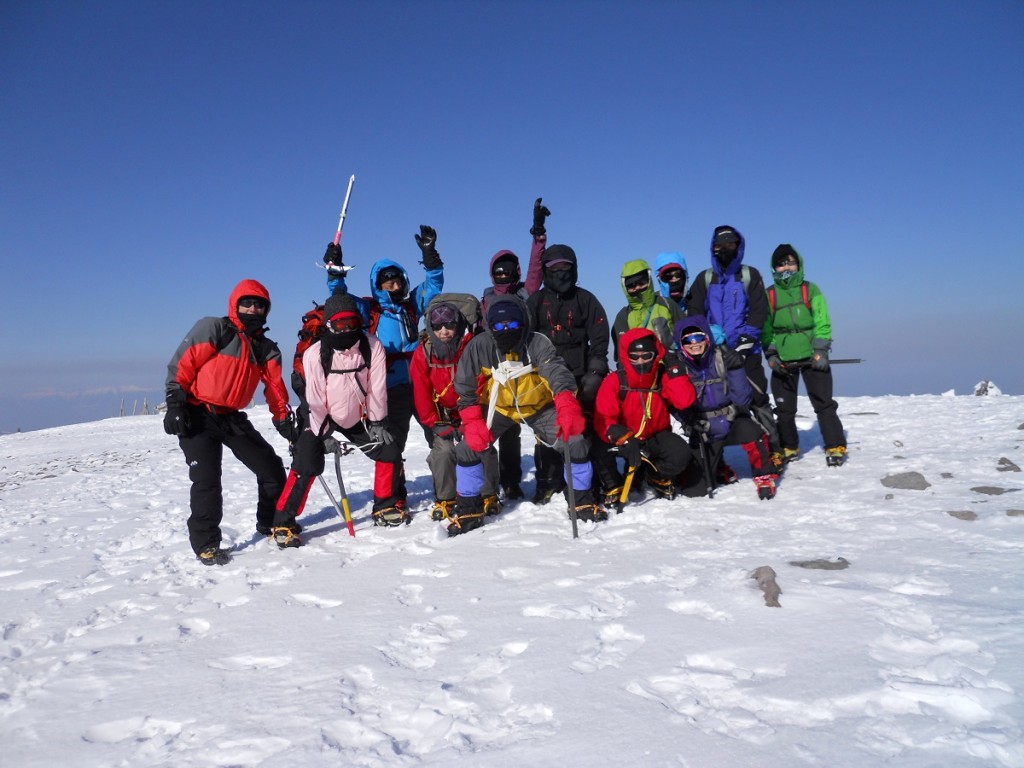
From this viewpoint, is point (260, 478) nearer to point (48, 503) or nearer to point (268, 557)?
point (268, 557)

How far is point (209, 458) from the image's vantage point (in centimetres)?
519

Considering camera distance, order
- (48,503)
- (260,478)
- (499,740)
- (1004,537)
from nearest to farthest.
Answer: (499,740)
(1004,537)
(260,478)
(48,503)

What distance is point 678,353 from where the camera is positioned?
6.31 meters

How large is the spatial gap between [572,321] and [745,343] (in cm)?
203

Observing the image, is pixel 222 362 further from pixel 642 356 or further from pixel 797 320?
pixel 797 320

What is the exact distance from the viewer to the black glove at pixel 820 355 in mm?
7047

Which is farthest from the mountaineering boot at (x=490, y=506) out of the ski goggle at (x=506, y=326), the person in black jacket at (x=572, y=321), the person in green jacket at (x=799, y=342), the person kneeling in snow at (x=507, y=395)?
the person in green jacket at (x=799, y=342)

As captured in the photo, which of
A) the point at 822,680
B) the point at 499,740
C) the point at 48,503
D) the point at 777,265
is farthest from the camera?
the point at 48,503

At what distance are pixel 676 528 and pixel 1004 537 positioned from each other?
240 cm

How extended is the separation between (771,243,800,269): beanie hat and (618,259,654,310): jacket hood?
2036 mm

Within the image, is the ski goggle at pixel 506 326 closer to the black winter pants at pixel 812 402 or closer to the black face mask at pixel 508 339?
the black face mask at pixel 508 339

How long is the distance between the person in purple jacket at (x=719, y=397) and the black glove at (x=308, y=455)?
12.6 ft

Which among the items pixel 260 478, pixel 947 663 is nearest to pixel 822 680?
pixel 947 663

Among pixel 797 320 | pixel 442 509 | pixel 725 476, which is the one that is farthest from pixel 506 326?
pixel 797 320
